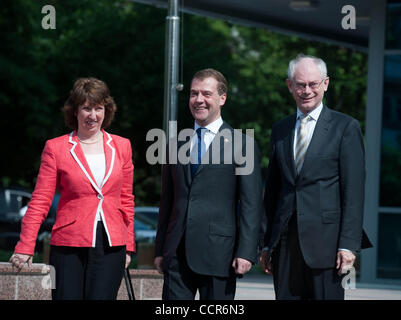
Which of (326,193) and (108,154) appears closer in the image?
(326,193)

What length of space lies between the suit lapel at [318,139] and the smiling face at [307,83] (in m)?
0.11

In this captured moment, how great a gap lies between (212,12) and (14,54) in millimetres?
11575

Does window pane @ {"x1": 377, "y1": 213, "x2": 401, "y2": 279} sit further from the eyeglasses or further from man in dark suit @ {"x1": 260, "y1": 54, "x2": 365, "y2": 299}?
the eyeglasses

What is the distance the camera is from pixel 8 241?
20562 mm

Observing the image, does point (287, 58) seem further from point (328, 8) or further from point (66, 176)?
point (66, 176)

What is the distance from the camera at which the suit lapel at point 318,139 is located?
5.91m

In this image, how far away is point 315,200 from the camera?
19.2 feet

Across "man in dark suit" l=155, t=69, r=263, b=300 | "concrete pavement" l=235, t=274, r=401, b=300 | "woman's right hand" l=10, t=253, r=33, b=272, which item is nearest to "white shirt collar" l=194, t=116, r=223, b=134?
"man in dark suit" l=155, t=69, r=263, b=300

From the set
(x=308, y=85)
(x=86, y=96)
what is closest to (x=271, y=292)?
(x=308, y=85)

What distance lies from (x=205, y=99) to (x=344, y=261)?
1.27m

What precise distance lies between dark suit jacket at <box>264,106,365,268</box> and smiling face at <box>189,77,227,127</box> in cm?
56

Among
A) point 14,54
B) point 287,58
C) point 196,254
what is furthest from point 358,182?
point 287,58

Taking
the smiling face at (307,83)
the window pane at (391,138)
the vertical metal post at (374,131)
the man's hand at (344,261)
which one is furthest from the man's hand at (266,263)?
the window pane at (391,138)

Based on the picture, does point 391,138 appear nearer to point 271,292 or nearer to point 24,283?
point 271,292
